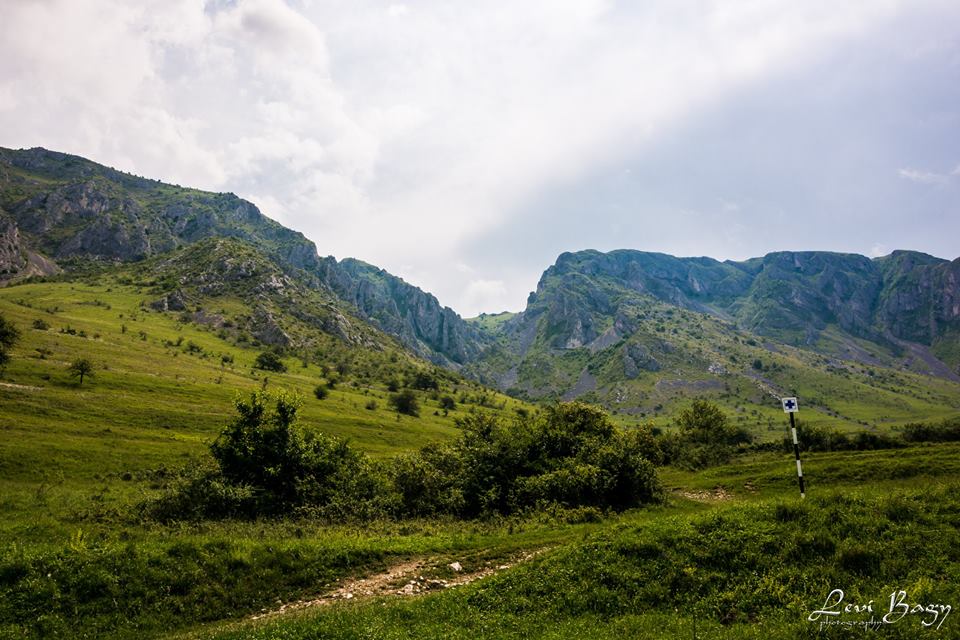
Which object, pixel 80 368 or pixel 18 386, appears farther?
pixel 80 368

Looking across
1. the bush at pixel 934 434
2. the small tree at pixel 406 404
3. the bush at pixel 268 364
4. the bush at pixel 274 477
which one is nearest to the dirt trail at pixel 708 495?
the bush at pixel 274 477

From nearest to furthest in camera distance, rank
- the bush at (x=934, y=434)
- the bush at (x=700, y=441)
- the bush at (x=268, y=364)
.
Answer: the bush at (x=934, y=434)
the bush at (x=700, y=441)
the bush at (x=268, y=364)

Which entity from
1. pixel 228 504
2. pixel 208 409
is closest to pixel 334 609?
pixel 228 504

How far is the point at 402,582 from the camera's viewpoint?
1955 centimetres

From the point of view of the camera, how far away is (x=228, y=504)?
32531mm

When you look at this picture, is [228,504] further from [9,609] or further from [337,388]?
[337,388]

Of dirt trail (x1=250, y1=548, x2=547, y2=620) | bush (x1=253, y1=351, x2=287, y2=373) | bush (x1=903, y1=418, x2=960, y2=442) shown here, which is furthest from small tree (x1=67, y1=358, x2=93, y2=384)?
bush (x1=903, y1=418, x2=960, y2=442)

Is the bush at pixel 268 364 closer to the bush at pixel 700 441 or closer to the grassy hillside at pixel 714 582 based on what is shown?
the bush at pixel 700 441

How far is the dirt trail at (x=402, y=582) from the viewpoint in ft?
59.5

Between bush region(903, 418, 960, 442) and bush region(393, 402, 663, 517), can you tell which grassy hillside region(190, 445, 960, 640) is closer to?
bush region(393, 402, 663, 517)

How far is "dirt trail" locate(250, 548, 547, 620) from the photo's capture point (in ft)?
59.5
